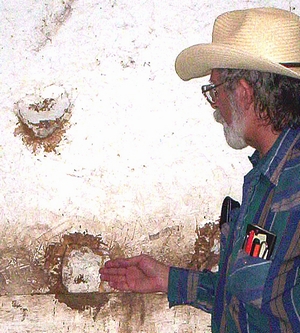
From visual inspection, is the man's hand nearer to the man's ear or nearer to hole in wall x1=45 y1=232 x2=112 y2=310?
hole in wall x1=45 y1=232 x2=112 y2=310

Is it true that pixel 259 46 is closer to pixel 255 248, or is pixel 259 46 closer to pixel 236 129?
pixel 236 129

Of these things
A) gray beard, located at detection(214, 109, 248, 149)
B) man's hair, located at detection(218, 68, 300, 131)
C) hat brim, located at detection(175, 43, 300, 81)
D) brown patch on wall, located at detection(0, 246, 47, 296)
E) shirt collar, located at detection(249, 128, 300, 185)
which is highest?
hat brim, located at detection(175, 43, 300, 81)

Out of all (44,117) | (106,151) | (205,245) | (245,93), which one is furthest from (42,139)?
(245,93)

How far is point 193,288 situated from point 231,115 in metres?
0.51

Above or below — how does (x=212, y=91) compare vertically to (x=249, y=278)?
above

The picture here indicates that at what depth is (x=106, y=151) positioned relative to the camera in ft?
5.86

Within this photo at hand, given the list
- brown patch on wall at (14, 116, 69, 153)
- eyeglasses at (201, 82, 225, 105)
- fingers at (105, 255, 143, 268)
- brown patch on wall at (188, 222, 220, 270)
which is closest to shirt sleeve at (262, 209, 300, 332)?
eyeglasses at (201, 82, 225, 105)

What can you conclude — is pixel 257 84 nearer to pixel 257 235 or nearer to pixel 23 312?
pixel 257 235

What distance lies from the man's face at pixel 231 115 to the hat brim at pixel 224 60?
0.05 meters

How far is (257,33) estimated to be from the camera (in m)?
1.26

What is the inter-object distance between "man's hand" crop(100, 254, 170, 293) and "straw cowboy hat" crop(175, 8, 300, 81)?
0.64 meters

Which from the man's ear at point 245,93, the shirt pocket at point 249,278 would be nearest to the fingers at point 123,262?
the shirt pocket at point 249,278

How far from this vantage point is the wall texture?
1738 mm

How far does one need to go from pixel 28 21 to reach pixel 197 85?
583 millimetres
